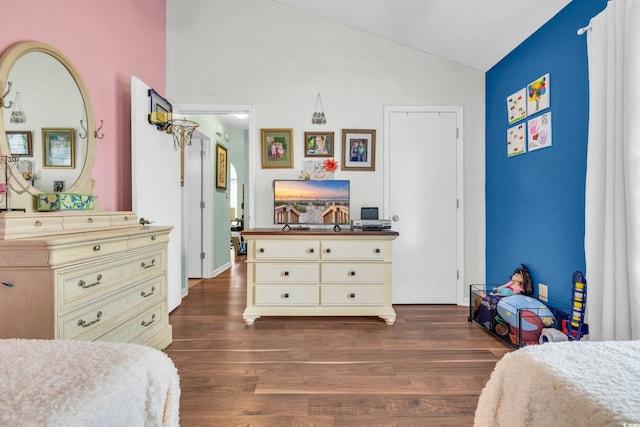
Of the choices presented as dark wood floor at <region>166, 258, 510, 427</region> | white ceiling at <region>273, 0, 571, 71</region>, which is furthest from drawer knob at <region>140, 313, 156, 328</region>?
white ceiling at <region>273, 0, 571, 71</region>

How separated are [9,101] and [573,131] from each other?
3443mm

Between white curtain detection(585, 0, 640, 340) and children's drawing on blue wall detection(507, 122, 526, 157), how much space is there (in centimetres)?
81

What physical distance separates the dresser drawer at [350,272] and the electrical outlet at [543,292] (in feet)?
3.97

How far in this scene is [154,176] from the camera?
9.42 feet

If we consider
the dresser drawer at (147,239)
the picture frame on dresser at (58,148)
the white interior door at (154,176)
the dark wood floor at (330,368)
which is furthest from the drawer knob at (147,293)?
the picture frame on dresser at (58,148)

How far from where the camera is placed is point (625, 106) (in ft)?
5.67

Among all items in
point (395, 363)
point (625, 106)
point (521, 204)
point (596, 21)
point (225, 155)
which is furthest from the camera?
point (225, 155)

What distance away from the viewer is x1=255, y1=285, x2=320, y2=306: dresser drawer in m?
2.87

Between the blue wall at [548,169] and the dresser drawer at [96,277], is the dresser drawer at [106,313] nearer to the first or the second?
the dresser drawer at [96,277]


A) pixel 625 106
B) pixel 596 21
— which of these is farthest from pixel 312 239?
pixel 596 21

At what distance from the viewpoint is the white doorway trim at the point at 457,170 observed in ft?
11.0

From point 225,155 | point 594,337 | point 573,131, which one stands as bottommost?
point 594,337

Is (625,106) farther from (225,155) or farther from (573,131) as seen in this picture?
(225,155)

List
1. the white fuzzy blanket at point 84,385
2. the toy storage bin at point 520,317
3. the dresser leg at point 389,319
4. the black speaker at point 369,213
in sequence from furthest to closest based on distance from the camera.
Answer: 1. the black speaker at point 369,213
2. the dresser leg at point 389,319
3. the toy storage bin at point 520,317
4. the white fuzzy blanket at point 84,385
